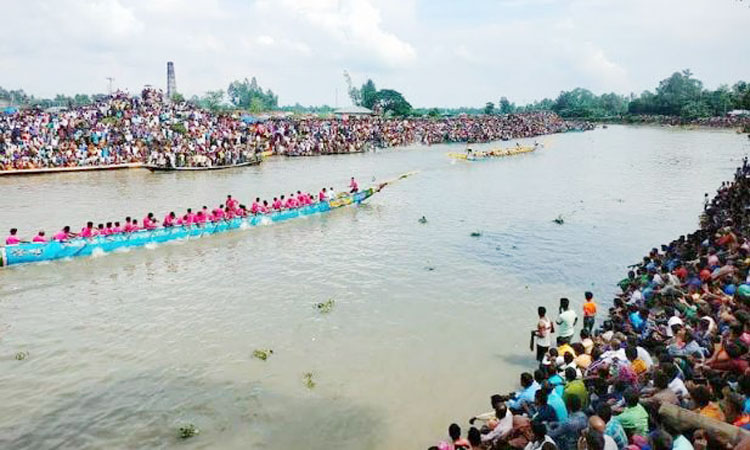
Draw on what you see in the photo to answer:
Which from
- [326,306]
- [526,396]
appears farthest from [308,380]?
[526,396]

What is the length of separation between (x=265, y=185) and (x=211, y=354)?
22.3 m

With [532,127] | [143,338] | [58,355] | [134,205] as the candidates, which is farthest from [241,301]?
[532,127]

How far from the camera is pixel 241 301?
14.5m

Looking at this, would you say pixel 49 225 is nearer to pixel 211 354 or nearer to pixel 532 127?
pixel 211 354

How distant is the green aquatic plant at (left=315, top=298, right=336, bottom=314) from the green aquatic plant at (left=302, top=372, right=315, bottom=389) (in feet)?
10.3

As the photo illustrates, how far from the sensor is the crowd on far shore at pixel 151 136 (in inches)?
1373

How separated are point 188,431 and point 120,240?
11.5 m

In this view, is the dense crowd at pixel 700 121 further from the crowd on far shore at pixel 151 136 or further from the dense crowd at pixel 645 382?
the dense crowd at pixel 645 382

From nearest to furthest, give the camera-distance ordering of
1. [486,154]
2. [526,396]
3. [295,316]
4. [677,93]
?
[526,396] → [295,316] → [486,154] → [677,93]

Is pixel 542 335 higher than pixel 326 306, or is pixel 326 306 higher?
pixel 542 335

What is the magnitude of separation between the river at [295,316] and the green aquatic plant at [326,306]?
0.81 ft

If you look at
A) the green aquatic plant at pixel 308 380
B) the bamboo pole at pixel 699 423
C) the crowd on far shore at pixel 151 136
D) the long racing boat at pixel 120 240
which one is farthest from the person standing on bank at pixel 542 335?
the crowd on far shore at pixel 151 136

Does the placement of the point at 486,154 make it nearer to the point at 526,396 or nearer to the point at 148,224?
the point at 148,224

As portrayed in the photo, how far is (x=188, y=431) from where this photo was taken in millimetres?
8820
